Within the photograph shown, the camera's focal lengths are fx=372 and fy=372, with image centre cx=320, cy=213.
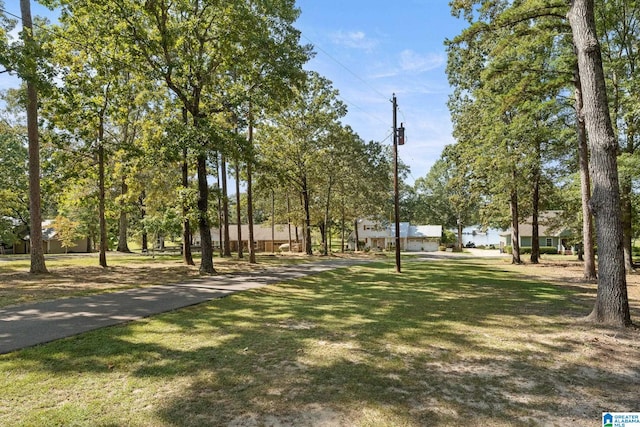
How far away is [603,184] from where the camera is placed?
6633 millimetres

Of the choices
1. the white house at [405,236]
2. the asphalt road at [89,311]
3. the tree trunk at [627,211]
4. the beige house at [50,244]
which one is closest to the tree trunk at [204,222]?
the asphalt road at [89,311]

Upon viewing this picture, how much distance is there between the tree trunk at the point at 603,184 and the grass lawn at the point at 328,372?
1.72ft

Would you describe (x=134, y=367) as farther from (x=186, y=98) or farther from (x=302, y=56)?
(x=302, y=56)

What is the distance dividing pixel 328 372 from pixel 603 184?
5.96 metres

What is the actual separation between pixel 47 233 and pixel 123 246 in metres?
12.8

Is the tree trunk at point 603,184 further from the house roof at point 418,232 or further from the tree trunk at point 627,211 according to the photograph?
the house roof at point 418,232

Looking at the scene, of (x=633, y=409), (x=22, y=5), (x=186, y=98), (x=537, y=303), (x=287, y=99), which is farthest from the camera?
(x=287, y=99)

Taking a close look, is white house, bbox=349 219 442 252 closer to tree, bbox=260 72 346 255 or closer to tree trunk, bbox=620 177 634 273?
tree, bbox=260 72 346 255

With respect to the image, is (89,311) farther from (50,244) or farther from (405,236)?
(405,236)

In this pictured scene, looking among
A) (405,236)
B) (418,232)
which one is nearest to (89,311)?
(405,236)

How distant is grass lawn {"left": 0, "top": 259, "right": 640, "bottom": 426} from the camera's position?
3326mm

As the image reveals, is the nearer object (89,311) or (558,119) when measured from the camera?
(89,311)

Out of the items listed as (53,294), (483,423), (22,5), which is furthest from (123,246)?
(483,423)

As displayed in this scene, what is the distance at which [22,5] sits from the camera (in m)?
13.5
